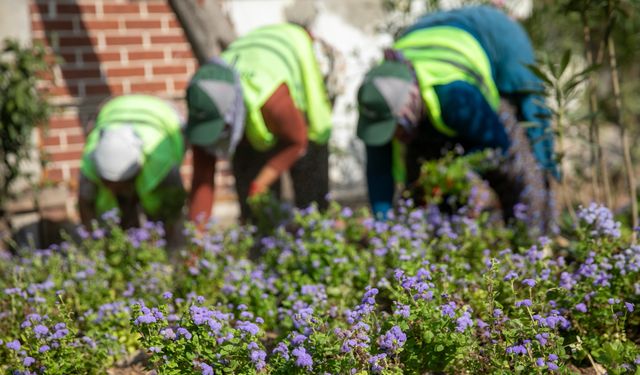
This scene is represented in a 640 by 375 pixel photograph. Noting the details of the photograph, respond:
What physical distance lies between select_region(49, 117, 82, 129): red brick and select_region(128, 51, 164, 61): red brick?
62 cm

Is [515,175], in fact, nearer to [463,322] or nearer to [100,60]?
[463,322]

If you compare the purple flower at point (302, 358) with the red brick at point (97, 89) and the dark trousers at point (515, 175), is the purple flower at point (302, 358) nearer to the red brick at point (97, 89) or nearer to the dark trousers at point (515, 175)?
the dark trousers at point (515, 175)

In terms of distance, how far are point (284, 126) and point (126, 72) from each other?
2645mm

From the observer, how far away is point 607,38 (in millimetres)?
3576

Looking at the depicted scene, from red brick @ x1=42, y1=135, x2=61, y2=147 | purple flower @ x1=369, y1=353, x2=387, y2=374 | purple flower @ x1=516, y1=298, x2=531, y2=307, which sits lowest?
purple flower @ x1=369, y1=353, x2=387, y2=374

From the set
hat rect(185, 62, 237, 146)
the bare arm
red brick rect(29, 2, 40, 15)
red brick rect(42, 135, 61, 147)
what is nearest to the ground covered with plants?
the bare arm

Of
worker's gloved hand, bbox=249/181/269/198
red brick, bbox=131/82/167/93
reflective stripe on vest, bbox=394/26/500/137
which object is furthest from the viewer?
red brick, bbox=131/82/167/93

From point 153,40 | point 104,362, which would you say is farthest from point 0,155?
point 104,362

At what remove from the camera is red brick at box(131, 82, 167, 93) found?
6254mm

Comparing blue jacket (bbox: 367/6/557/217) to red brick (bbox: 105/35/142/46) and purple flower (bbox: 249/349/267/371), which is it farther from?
red brick (bbox: 105/35/142/46)

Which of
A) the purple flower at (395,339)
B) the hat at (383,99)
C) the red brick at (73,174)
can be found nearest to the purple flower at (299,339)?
the purple flower at (395,339)

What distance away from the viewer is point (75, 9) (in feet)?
19.9

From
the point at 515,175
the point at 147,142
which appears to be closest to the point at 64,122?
the point at 147,142

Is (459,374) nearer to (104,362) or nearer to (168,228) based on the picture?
(104,362)
